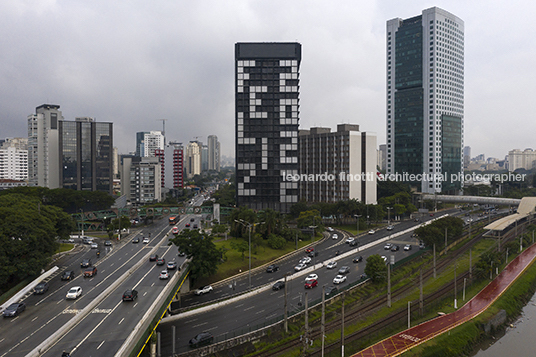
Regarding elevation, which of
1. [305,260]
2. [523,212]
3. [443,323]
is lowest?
[443,323]

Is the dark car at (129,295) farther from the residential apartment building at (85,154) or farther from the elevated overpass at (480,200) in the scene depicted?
the elevated overpass at (480,200)

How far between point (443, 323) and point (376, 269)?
13.0m

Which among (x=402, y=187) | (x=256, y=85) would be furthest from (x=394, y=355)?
(x=402, y=187)

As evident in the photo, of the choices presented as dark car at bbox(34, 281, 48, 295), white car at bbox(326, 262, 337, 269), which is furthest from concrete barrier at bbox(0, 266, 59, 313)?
white car at bbox(326, 262, 337, 269)

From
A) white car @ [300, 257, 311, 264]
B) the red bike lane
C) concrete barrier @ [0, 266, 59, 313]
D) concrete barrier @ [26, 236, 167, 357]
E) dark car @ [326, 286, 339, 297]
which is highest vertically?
concrete barrier @ [26, 236, 167, 357]

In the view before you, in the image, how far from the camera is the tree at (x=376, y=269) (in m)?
60.3

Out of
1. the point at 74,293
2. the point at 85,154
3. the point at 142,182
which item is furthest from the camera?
the point at 142,182

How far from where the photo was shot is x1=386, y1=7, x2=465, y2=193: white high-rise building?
6575 inches

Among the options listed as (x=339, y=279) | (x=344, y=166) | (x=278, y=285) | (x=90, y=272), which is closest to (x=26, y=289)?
(x=90, y=272)

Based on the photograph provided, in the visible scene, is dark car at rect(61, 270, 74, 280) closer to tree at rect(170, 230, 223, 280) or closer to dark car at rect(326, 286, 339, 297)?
tree at rect(170, 230, 223, 280)

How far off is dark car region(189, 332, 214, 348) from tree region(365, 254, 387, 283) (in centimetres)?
3082

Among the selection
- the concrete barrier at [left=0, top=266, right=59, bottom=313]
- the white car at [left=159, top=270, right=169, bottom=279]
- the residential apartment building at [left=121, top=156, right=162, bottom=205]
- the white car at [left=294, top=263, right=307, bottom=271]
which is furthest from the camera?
the residential apartment building at [left=121, top=156, right=162, bottom=205]

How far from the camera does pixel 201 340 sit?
40312mm

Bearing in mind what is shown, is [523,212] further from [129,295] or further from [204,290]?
[129,295]
